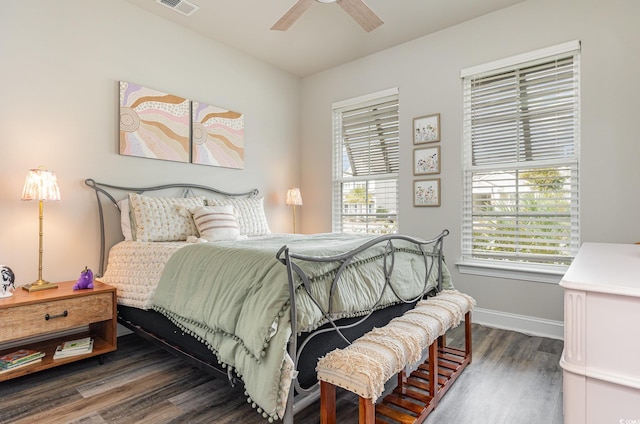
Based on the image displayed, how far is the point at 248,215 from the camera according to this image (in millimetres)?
3424

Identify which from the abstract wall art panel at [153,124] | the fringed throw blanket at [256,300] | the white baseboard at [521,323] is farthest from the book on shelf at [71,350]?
the white baseboard at [521,323]

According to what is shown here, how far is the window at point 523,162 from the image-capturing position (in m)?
2.90

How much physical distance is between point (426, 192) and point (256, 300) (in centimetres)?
260

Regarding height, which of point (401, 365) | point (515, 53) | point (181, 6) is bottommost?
point (401, 365)

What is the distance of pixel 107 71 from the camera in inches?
114

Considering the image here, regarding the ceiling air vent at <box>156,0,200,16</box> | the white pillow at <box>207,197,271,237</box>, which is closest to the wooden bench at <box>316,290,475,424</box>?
the white pillow at <box>207,197,271,237</box>

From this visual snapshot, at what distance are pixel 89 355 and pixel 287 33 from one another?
3.26 meters

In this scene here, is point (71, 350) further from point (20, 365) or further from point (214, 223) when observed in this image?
point (214, 223)

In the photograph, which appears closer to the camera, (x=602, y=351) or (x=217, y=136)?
(x=602, y=351)

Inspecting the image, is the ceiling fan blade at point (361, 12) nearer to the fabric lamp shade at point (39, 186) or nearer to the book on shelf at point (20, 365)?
the fabric lamp shade at point (39, 186)

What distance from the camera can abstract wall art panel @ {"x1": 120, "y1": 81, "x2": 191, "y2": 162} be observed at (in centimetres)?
299

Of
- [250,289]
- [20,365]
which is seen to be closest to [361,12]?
[250,289]

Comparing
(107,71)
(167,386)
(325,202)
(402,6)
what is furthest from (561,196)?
(107,71)

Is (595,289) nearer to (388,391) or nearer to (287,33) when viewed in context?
(388,391)
